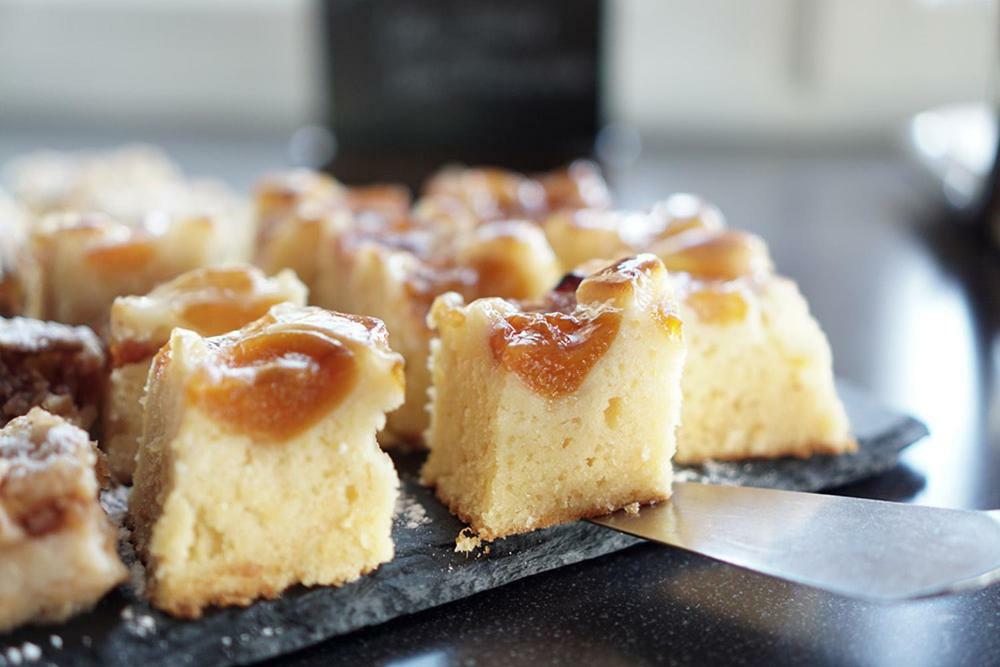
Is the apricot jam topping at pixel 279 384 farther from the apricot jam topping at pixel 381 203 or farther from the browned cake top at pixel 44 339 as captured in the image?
the apricot jam topping at pixel 381 203

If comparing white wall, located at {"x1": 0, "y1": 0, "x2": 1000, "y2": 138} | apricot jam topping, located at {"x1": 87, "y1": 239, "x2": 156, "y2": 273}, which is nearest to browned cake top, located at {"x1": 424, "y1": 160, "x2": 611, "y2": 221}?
apricot jam topping, located at {"x1": 87, "y1": 239, "x2": 156, "y2": 273}

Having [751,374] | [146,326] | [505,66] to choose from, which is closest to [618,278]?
[751,374]

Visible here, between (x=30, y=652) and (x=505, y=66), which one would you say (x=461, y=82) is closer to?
(x=505, y=66)

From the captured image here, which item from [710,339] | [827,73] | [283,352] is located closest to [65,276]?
[283,352]

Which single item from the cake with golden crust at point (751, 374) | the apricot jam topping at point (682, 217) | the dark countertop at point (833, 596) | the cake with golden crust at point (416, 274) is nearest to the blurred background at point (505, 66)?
the dark countertop at point (833, 596)

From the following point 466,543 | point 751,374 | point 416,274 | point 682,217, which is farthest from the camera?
point 682,217

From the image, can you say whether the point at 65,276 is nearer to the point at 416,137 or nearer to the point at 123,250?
the point at 123,250
